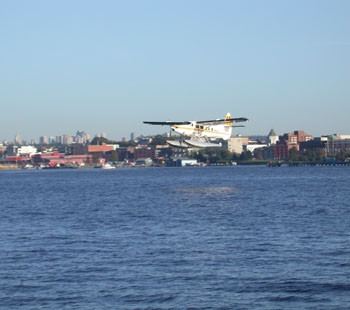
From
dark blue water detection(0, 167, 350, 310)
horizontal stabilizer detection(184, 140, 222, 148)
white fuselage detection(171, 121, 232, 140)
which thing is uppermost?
white fuselage detection(171, 121, 232, 140)

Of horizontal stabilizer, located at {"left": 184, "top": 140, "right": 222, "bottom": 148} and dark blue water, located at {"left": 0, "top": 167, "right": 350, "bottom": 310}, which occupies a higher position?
horizontal stabilizer, located at {"left": 184, "top": 140, "right": 222, "bottom": 148}

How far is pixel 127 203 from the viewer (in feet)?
169

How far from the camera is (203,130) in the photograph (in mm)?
73125

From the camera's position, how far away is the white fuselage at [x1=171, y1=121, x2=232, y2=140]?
231 feet

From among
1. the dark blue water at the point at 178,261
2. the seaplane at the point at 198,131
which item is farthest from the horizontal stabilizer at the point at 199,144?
the dark blue water at the point at 178,261

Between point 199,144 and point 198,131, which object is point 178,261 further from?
point 198,131

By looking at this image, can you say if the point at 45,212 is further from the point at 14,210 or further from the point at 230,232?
the point at 230,232

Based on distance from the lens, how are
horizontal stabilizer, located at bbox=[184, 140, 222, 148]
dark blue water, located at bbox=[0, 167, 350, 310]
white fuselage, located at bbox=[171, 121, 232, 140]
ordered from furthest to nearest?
1. white fuselage, located at bbox=[171, 121, 232, 140]
2. horizontal stabilizer, located at bbox=[184, 140, 222, 148]
3. dark blue water, located at bbox=[0, 167, 350, 310]

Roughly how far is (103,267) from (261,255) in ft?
18.5

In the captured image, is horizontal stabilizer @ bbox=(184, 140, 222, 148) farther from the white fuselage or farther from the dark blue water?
the dark blue water

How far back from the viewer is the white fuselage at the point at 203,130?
70.4 meters

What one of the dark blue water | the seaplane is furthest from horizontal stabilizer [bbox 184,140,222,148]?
the dark blue water

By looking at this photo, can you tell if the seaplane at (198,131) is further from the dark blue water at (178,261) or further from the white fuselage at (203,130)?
the dark blue water at (178,261)

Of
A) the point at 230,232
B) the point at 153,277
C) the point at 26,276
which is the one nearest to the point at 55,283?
the point at 26,276
